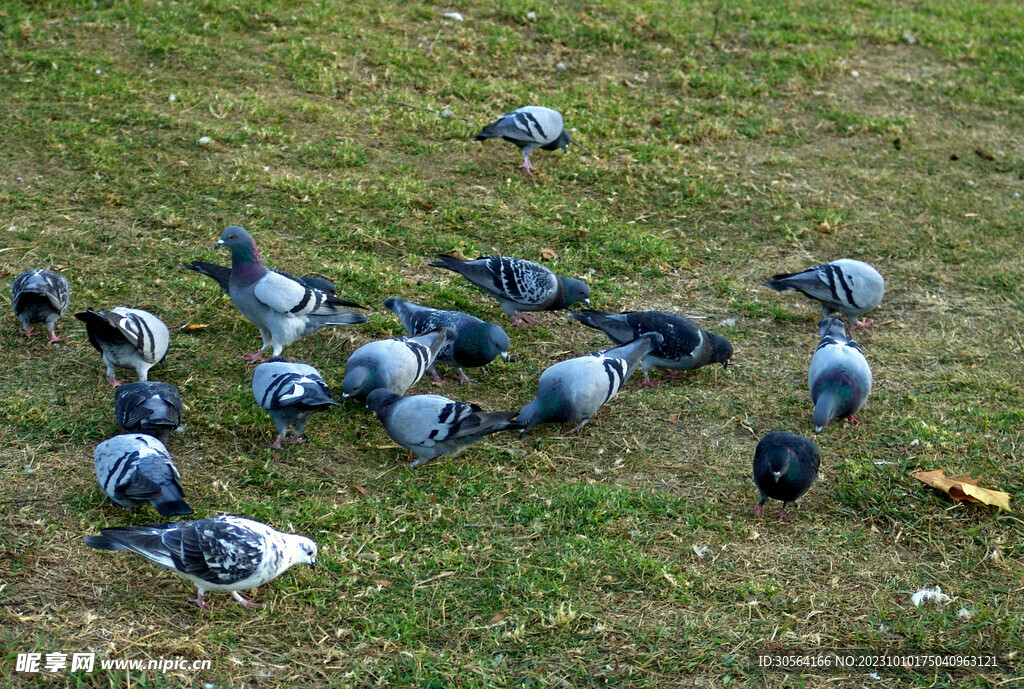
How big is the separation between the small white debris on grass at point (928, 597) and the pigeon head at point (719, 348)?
2.21 meters

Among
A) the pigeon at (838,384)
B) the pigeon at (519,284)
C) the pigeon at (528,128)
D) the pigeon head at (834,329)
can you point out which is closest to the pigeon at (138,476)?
the pigeon at (519,284)

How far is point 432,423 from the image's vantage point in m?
5.13

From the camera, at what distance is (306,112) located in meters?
9.25

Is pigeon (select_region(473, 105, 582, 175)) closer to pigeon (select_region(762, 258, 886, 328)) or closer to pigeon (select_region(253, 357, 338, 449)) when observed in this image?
pigeon (select_region(762, 258, 886, 328))

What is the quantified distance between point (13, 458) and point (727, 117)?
7939 mm

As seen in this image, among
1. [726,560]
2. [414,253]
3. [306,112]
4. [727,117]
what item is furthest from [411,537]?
[727,117]

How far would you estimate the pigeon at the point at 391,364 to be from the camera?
18.3 ft

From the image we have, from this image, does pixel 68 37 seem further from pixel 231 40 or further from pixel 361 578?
pixel 361 578

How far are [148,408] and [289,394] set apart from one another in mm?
749

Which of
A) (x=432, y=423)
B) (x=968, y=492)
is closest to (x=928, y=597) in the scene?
(x=968, y=492)

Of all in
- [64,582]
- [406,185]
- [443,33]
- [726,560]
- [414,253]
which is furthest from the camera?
[443,33]

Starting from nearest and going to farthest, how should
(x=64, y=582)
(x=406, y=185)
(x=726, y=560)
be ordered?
(x=64, y=582) → (x=726, y=560) → (x=406, y=185)

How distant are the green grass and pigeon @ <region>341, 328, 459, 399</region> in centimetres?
26

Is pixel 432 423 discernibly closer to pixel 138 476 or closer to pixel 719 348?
pixel 138 476
